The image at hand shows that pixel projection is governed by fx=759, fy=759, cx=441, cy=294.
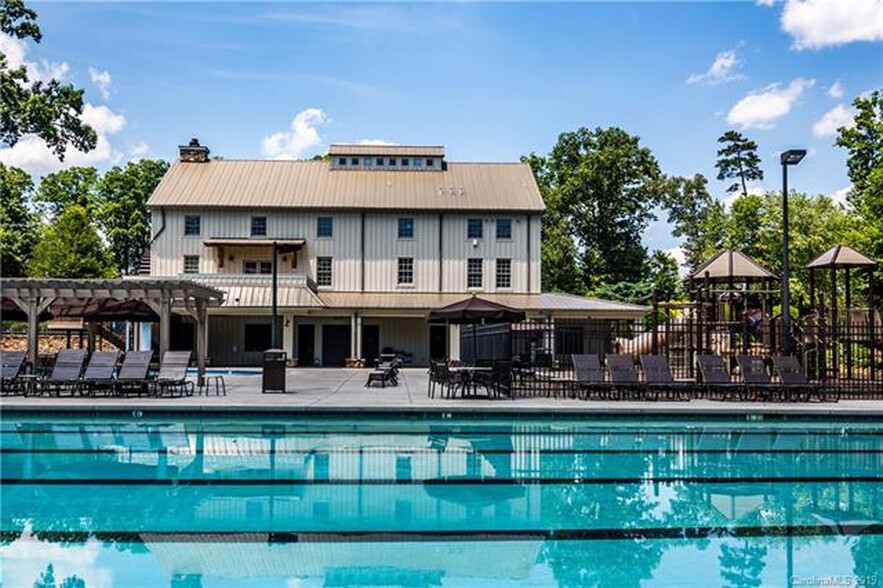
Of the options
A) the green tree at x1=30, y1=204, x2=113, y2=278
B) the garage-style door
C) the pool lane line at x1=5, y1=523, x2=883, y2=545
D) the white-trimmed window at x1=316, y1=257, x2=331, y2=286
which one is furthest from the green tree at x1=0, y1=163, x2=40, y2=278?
the pool lane line at x1=5, y1=523, x2=883, y2=545

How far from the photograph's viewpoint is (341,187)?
1391 inches

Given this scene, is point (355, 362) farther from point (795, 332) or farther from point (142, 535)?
point (142, 535)

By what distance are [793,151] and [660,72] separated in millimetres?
5632

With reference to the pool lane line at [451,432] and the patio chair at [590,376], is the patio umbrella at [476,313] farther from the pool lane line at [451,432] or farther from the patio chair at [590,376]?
the pool lane line at [451,432]

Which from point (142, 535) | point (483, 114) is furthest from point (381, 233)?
point (142, 535)

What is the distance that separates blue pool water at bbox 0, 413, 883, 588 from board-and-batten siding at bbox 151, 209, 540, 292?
20211 mm

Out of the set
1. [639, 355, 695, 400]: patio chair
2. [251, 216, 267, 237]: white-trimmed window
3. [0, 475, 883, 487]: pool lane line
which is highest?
[251, 216, 267, 237]: white-trimmed window

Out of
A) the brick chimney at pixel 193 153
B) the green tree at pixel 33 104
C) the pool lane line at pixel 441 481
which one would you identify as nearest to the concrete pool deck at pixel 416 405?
the pool lane line at pixel 441 481

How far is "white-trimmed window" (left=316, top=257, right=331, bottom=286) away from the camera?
3369cm

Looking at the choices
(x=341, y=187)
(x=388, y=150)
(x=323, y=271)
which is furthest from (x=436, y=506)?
(x=388, y=150)

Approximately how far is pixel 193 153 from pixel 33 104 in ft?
33.2

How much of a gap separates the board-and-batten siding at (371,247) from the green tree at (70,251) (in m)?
11.6

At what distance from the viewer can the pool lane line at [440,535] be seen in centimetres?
686

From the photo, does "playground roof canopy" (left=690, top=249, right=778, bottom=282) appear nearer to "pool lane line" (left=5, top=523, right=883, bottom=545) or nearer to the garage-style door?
"pool lane line" (left=5, top=523, right=883, bottom=545)
